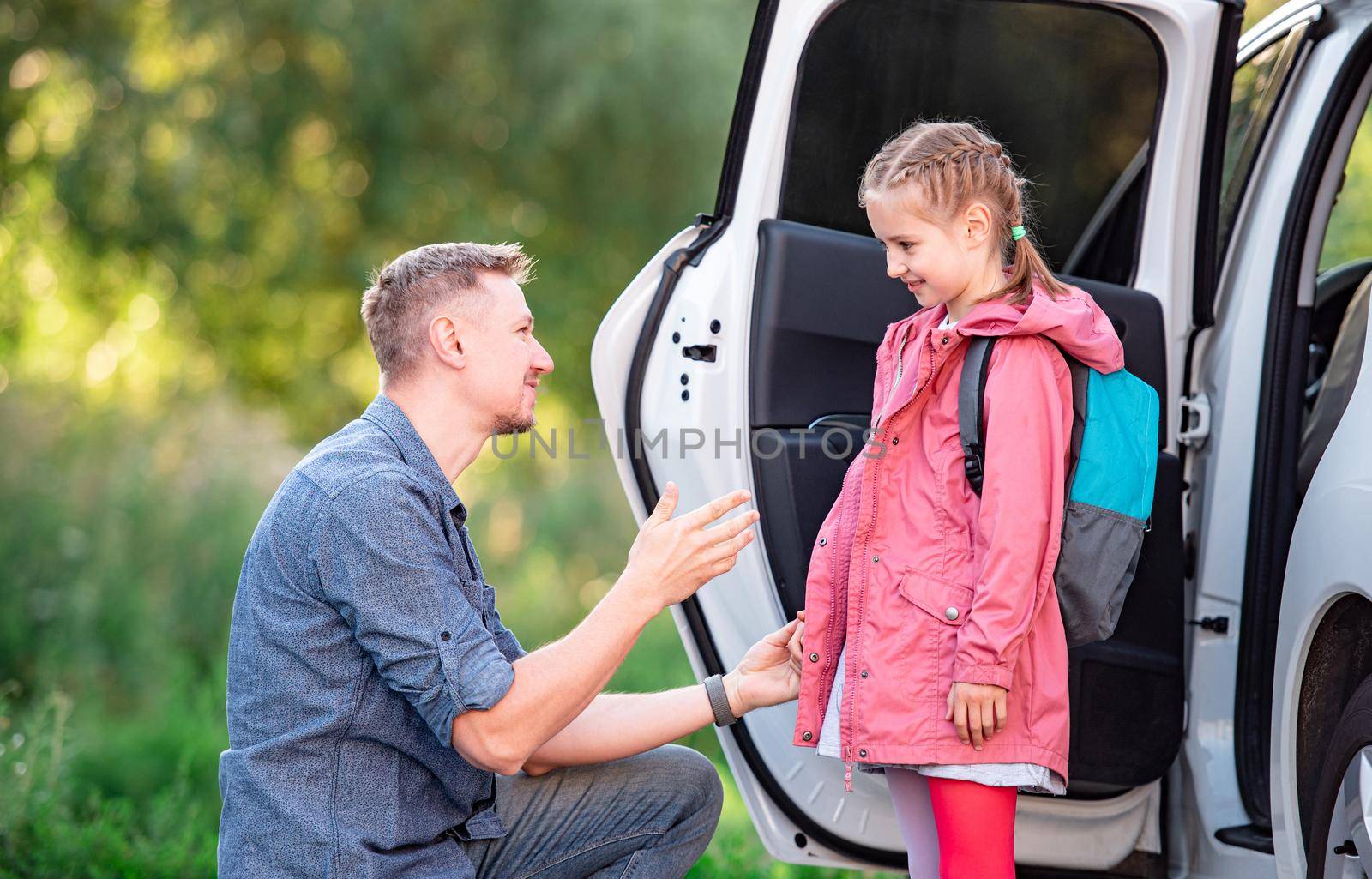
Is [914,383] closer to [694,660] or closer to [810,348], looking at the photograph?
[810,348]

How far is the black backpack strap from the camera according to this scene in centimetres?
208

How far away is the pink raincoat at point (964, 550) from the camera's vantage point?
6.53ft

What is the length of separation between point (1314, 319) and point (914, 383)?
1.39 m

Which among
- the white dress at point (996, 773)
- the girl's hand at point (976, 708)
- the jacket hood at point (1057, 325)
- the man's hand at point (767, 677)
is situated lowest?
the white dress at point (996, 773)

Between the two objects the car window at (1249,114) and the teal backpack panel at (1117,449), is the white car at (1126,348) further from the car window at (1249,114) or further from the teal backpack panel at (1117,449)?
the teal backpack panel at (1117,449)

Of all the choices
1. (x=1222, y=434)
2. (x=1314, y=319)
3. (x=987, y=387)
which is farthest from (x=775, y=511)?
(x=1314, y=319)

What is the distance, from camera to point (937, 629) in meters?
2.05

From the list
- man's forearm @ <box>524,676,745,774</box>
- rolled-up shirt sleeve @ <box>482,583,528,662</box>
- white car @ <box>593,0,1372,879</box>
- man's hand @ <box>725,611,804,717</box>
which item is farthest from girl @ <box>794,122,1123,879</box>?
rolled-up shirt sleeve @ <box>482,583,528,662</box>

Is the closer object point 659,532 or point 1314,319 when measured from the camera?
point 659,532

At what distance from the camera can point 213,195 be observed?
8.13m

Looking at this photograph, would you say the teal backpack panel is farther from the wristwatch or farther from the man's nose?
the man's nose

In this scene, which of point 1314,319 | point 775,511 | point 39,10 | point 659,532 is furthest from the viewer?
point 39,10

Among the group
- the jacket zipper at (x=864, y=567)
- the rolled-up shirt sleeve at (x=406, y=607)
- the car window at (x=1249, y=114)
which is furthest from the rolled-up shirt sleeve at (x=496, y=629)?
the car window at (x=1249, y=114)

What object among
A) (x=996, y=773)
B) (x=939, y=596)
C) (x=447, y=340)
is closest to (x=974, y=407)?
(x=939, y=596)
